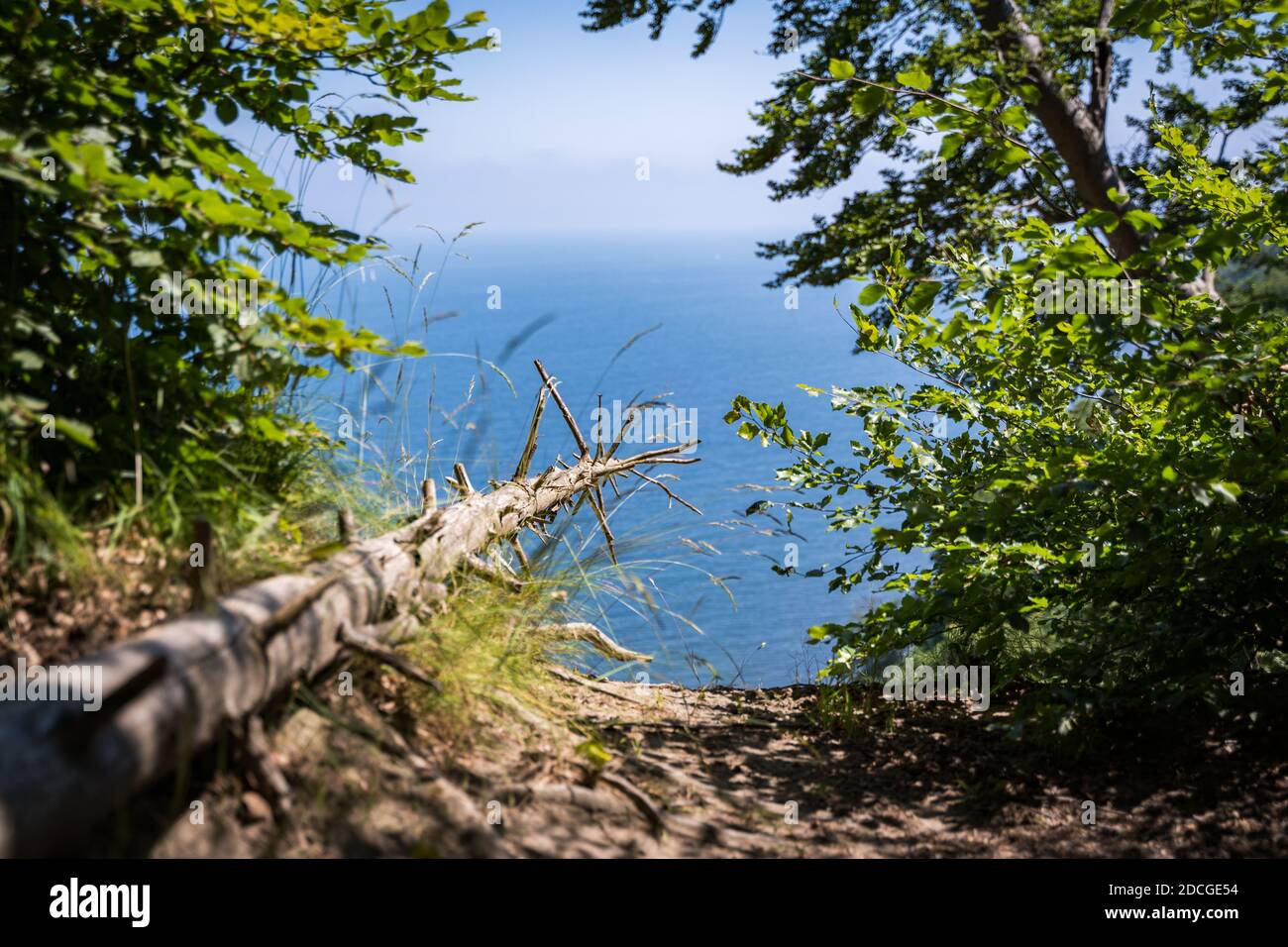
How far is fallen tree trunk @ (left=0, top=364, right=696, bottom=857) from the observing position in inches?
60.9

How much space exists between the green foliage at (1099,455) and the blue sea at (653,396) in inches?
23.9

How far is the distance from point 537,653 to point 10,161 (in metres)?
2.28

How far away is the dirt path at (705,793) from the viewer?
84.0 inches

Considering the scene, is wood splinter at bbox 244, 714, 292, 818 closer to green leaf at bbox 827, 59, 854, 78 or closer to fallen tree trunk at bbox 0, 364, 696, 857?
fallen tree trunk at bbox 0, 364, 696, 857

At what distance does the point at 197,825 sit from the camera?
1891mm

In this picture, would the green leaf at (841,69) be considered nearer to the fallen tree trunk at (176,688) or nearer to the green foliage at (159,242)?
the green foliage at (159,242)

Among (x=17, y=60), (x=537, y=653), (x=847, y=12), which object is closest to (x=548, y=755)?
(x=537, y=653)

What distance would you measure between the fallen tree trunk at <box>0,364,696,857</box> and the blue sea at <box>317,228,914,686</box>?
997mm
